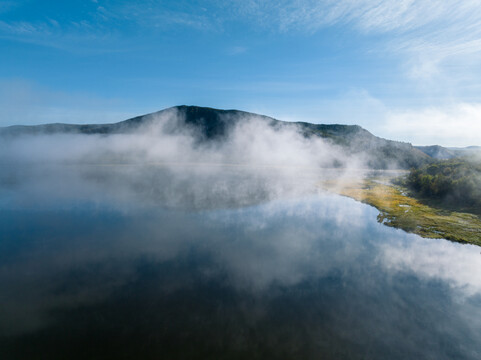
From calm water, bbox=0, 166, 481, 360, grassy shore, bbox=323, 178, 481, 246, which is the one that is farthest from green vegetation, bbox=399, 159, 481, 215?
calm water, bbox=0, 166, 481, 360

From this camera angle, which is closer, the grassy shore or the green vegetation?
the grassy shore

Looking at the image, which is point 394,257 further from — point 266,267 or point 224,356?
point 224,356

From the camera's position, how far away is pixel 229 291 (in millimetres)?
13484

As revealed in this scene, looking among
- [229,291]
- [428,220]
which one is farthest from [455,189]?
[229,291]

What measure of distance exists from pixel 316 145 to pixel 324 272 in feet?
545

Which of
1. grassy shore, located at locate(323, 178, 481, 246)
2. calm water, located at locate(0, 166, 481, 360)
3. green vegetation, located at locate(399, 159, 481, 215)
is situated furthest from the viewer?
green vegetation, located at locate(399, 159, 481, 215)

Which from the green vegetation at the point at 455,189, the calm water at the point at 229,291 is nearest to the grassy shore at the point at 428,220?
the calm water at the point at 229,291

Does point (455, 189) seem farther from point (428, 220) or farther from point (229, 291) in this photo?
point (229, 291)

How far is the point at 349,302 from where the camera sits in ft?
42.8

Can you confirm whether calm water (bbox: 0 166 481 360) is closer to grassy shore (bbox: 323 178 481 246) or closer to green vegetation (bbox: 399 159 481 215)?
grassy shore (bbox: 323 178 481 246)

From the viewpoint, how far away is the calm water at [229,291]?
9875 mm

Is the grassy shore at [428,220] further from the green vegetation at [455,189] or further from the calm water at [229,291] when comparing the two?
the green vegetation at [455,189]

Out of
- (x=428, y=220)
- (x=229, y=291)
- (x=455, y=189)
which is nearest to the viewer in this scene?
(x=229, y=291)

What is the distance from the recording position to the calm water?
32.4 ft
